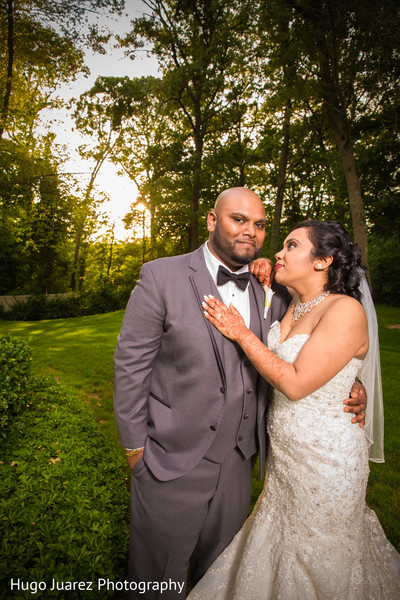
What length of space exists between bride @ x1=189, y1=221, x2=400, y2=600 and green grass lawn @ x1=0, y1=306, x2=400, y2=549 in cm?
151

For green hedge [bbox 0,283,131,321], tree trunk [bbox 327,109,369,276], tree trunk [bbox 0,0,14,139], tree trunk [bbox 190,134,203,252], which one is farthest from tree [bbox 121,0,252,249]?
green hedge [bbox 0,283,131,321]

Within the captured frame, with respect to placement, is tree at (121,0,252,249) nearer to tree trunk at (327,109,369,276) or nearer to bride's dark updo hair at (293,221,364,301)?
tree trunk at (327,109,369,276)

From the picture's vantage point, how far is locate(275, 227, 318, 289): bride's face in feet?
7.57

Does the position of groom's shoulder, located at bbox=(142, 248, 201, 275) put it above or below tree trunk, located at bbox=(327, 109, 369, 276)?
below

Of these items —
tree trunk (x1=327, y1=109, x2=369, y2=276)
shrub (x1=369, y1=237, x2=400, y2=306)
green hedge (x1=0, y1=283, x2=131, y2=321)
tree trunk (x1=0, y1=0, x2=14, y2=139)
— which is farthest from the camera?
shrub (x1=369, y1=237, x2=400, y2=306)

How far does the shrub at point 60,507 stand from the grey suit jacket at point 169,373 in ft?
2.28

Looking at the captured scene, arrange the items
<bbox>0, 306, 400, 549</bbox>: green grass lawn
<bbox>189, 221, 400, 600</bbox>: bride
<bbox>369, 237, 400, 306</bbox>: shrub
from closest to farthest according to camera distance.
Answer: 1. <bbox>189, 221, 400, 600</bbox>: bride
2. <bbox>0, 306, 400, 549</bbox>: green grass lawn
3. <bbox>369, 237, 400, 306</bbox>: shrub

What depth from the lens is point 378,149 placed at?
1146 centimetres

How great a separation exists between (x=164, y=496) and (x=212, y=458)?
Result: 385 mm

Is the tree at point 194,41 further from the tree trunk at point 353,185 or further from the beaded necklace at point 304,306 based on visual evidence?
the beaded necklace at point 304,306

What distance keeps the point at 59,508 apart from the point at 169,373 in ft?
4.48

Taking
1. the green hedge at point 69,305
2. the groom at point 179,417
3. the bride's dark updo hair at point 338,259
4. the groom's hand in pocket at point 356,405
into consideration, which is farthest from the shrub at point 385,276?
the groom at point 179,417

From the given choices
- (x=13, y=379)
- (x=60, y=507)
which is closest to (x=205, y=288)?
(x=60, y=507)

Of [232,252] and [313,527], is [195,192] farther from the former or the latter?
[313,527]
